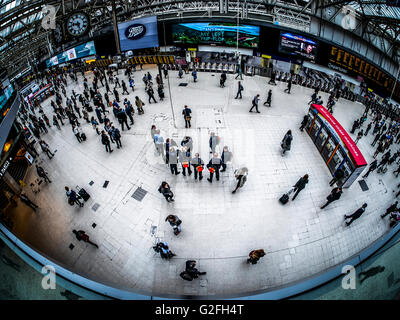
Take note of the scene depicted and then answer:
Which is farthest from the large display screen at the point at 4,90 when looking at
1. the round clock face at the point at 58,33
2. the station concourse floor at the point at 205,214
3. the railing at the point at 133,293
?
the railing at the point at 133,293

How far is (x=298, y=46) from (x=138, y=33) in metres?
13.6

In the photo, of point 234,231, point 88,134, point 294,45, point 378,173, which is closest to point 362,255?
point 234,231

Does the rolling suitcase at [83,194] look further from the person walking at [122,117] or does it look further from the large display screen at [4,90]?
the large display screen at [4,90]

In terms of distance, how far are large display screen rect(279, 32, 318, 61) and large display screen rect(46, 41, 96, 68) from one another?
57.5 ft

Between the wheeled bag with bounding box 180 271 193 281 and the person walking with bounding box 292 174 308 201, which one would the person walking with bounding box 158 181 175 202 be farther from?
the person walking with bounding box 292 174 308 201

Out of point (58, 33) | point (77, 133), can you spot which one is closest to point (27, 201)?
point (77, 133)

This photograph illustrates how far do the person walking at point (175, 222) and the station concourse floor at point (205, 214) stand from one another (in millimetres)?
265

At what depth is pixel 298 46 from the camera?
55.8 feet

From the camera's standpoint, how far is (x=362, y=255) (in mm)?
4812

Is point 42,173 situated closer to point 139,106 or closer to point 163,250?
point 139,106

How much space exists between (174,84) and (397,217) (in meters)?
17.1

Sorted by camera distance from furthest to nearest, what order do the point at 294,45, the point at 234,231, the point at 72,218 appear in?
the point at 294,45 → the point at 72,218 → the point at 234,231

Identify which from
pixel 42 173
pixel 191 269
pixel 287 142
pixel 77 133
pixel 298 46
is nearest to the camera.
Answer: pixel 191 269
